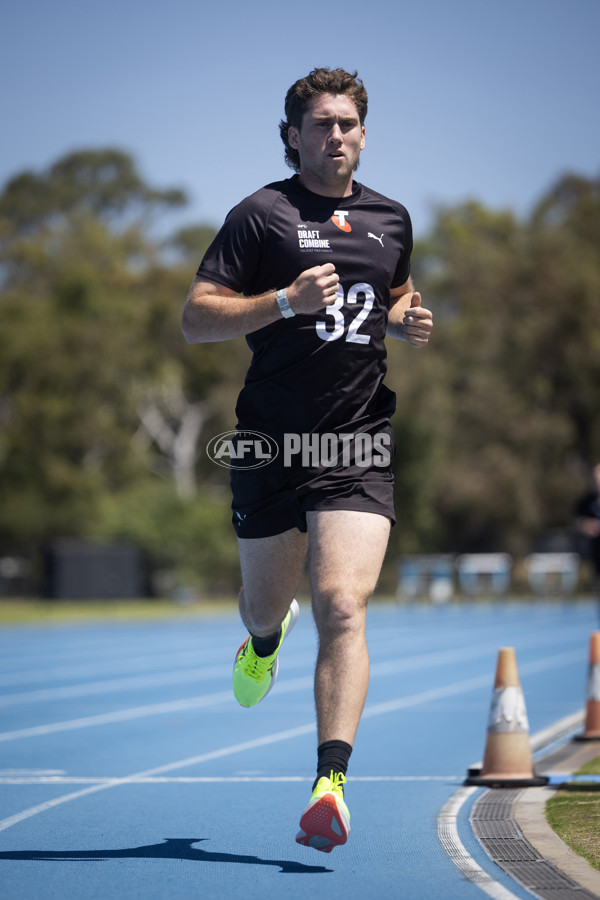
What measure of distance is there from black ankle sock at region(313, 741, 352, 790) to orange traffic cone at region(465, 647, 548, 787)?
8.82 ft

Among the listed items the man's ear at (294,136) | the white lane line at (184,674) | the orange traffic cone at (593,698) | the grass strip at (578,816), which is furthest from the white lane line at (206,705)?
the man's ear at (294,136)

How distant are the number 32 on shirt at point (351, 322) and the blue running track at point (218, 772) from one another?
1900mm

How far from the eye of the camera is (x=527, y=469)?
4856 cm

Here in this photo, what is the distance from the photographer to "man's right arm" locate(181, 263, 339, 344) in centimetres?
477

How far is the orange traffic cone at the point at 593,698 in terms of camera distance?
9.18 metres

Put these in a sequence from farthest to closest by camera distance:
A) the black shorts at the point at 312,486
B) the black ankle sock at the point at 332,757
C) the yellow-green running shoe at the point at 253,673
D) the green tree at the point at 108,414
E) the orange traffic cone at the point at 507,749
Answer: the green tree at the point at 108,414 → the orange traffic cone at the point at 507,749 → the yellow-green running shoe at the point at 253,673 → the black shorts at the point at 312,486 → the black ankle sock at the point at 332,757

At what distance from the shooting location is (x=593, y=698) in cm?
922

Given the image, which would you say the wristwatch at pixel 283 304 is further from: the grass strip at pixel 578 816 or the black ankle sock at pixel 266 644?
the grass strip at pixel 578 816

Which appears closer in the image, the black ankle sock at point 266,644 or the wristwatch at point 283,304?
the wristwatch at point 283,304

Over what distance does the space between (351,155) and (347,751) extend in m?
2.15

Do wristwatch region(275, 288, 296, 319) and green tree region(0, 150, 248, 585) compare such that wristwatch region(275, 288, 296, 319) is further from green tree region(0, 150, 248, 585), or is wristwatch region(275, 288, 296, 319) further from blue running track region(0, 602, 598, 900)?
green tree region(0, 150, 248, 585)

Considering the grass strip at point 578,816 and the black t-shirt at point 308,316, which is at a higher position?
the black t-shirt at point 308,316

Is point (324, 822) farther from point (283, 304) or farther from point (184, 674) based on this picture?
point (184, 674)

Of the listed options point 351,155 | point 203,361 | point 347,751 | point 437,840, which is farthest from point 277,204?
point 203,361
